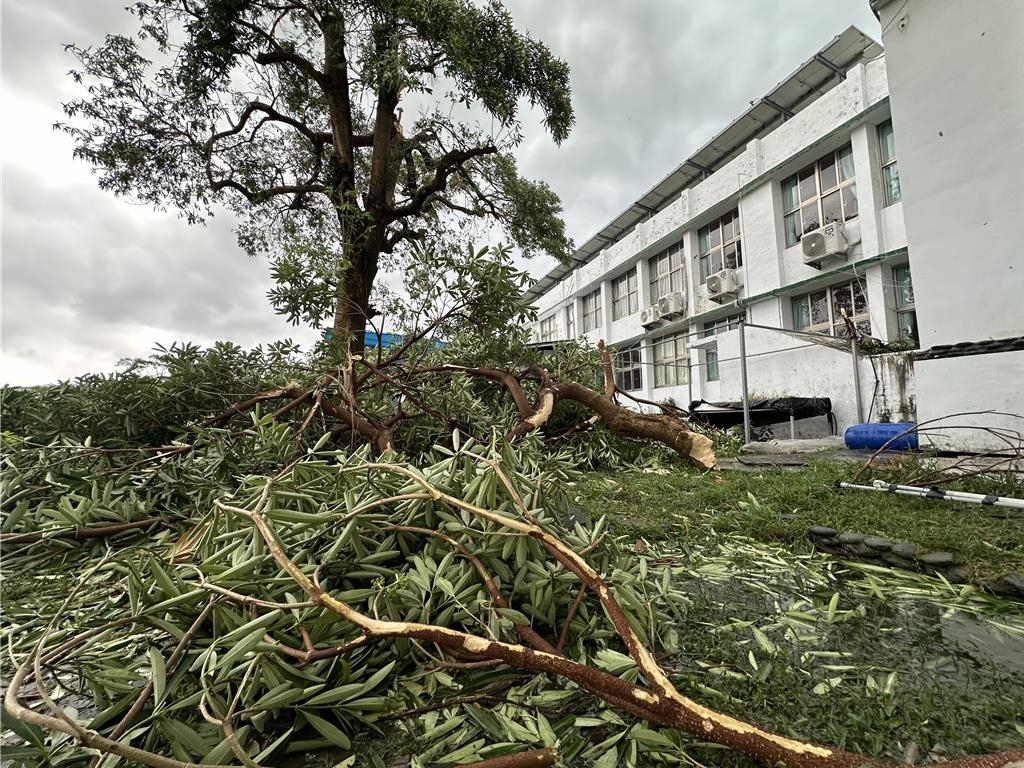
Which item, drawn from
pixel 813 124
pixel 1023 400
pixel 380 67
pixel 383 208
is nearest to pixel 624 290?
pixel 813 124

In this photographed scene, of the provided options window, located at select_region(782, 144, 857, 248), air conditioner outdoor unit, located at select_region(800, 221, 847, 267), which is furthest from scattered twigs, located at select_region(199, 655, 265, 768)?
window, located at select_region(782, 144, 857, 248)

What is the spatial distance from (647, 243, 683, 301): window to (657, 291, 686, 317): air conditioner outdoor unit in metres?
0.86

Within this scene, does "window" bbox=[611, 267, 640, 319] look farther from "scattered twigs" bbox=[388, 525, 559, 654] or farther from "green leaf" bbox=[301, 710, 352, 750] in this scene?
"green leaf" bbox=[301, 710, 352, 750]

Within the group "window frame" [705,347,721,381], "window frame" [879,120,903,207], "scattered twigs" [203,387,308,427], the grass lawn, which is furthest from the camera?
"window frame" [705,347,721,381]

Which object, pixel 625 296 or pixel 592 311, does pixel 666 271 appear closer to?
pixel 625 296

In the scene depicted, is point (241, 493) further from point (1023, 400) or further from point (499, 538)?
point (1023, 400)

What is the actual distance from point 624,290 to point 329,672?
19061mm

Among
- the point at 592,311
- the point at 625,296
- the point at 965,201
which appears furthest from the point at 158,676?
the point at 592,311

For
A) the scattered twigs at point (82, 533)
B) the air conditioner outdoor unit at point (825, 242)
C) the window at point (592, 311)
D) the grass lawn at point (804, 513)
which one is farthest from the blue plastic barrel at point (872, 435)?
the window at point (592, 311)

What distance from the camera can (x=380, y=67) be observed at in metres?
4.80

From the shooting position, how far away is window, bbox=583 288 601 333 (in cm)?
2050

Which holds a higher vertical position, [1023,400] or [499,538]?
[1023,400]

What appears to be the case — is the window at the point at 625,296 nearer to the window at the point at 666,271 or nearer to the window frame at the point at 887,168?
the window at the point at 666,271

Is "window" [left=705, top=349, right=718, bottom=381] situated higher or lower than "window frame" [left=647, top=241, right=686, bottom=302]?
lower
